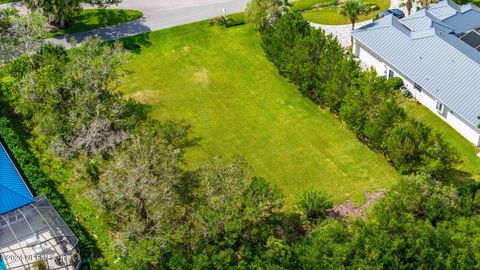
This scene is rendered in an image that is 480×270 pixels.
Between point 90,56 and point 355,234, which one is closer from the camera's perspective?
point 355,234

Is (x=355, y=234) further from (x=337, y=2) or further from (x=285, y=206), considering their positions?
(x=337, y=2)

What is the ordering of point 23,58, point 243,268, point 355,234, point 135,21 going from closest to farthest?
point 243,268, point 355,234, point 23,58, point 135,21

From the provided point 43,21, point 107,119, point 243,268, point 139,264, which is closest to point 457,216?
point 243,268

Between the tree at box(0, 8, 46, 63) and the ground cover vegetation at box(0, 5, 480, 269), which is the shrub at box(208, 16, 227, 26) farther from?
the tree at box(0, 8, 46, 63)

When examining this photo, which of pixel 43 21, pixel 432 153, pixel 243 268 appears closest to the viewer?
pixel 243 268

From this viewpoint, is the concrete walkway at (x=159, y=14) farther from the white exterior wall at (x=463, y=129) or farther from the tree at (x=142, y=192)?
the white exterior wall at (x=463, y=129)

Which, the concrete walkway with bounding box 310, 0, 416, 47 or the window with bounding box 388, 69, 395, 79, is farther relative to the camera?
the concrete walkway with bounding box 310, 0, 416, 47

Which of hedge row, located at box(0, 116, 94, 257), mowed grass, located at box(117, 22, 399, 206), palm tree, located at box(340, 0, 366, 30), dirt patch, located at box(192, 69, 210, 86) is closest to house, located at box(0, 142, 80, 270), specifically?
hedge row, located at box(0, 116, 94, 257)
